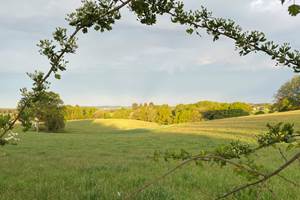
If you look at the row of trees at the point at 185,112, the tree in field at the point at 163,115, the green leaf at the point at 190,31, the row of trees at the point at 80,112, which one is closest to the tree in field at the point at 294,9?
the green leaf at the point at 190,31

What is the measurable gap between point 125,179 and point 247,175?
718cm

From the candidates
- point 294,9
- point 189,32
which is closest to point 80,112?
point 189,32

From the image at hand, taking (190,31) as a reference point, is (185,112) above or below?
above

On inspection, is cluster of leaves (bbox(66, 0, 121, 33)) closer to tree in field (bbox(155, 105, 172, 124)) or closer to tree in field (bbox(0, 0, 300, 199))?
tree in field (bbox(0, 0, 300, 199))

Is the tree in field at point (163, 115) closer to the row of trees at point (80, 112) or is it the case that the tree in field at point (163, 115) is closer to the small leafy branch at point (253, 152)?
the row of trees at point (80, 112)

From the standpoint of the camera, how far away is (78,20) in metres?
2.10

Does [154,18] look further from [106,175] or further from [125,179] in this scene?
[106,175]

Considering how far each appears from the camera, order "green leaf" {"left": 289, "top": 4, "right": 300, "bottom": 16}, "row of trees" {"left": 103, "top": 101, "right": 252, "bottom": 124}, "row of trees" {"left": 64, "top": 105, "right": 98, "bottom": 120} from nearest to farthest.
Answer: "green leaf" {"left": 289, "top": 4, "right": 300, "bottom": 16} < "row of trees" {"left": 103, "top": 101, "right": 252, "bottom": 124} < "row of trees" {"left": 64, "top": 105, "right": 98, "bottom": 120}

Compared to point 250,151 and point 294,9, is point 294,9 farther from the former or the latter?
point 250,151

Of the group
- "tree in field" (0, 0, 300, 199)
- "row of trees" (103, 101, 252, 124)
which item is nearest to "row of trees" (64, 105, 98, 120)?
"row of trees" (103, 101, 252, 124)

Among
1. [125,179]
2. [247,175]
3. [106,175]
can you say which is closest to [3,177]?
[106,175]

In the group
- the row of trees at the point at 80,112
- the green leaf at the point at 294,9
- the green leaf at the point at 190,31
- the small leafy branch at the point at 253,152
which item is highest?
the row of trees at the point at 80,112

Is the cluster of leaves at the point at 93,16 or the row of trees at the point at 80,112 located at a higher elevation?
the row of trees at the point at 80,112

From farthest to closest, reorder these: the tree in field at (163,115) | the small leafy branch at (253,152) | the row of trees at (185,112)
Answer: the tree in field at (163,115)
the row of trees at (185,112)
the small leafy branch at (253,152)
